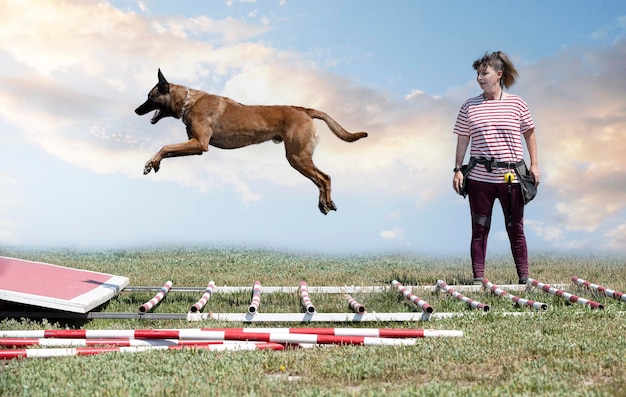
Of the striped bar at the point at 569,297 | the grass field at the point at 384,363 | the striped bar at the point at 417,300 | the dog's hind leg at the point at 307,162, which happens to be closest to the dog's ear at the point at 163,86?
the dog's hind leg at the point at 307,162

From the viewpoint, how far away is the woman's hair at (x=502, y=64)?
7812 mm

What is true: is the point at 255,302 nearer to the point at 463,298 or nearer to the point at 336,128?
the point at 463,298

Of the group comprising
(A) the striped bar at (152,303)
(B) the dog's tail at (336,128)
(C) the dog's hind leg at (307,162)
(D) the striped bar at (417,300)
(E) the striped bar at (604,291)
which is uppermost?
(B) the dog's tail at (336,128)

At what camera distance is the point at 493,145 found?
7.72 m

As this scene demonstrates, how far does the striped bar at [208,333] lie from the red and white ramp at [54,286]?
0.83m

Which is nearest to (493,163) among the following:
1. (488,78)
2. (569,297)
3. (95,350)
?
(488,78)

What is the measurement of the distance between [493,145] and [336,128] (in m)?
1.76

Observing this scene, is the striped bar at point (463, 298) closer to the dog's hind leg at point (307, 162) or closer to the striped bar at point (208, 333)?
the striped bar at point (208, 333)

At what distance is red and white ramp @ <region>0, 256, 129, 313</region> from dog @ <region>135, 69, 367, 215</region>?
182 cm

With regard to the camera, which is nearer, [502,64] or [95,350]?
[95,350]

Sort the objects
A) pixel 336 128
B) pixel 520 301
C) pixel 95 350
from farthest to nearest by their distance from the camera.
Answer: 1. pixel 336 128
2. pixel 520 301
3. pixel 95 350

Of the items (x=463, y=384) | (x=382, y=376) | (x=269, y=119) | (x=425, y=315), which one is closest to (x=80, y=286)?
(x=269, y=119)

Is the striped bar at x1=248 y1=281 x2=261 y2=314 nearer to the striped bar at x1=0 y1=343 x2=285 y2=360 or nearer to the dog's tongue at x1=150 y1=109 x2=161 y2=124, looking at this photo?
the striped bar at x1=0 y1=343 x2=285 y2=360

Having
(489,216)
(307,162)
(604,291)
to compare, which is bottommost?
(604,291)
